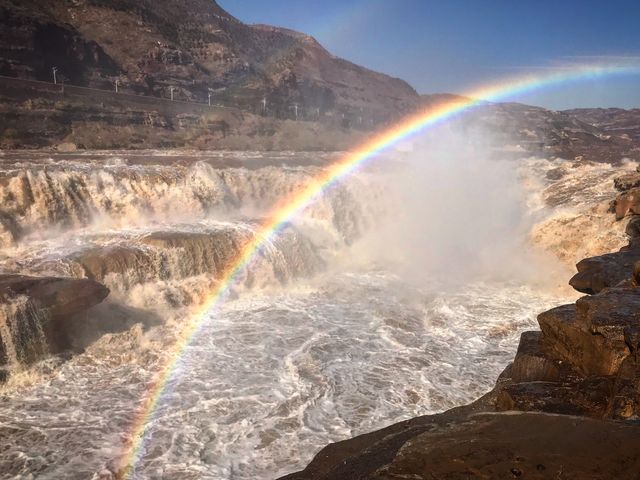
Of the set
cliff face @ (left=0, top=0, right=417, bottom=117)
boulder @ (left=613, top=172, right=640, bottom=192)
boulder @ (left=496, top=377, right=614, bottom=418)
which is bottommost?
boulder @ (left=496, top=377, right=614, bottom=418)

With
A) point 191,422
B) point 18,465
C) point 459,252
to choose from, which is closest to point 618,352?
point 191,422

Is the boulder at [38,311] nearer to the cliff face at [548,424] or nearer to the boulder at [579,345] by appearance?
the cliff face at [548,424]

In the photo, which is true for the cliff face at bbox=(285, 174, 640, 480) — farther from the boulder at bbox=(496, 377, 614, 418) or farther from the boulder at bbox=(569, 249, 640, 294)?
the boulder at bbox=(569, 249, 640, 294)

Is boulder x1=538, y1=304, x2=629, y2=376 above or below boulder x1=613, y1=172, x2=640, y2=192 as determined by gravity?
below

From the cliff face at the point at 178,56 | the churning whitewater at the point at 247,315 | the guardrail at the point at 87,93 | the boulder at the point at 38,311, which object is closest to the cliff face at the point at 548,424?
Answer: the churning whitewater at the point at 247,315

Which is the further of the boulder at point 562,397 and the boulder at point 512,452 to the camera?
the boulder at point 562,397

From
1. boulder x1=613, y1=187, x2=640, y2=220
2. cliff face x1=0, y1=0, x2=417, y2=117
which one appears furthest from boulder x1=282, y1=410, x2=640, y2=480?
cliff face x1=0, y1=0, x2=417, y2=117
